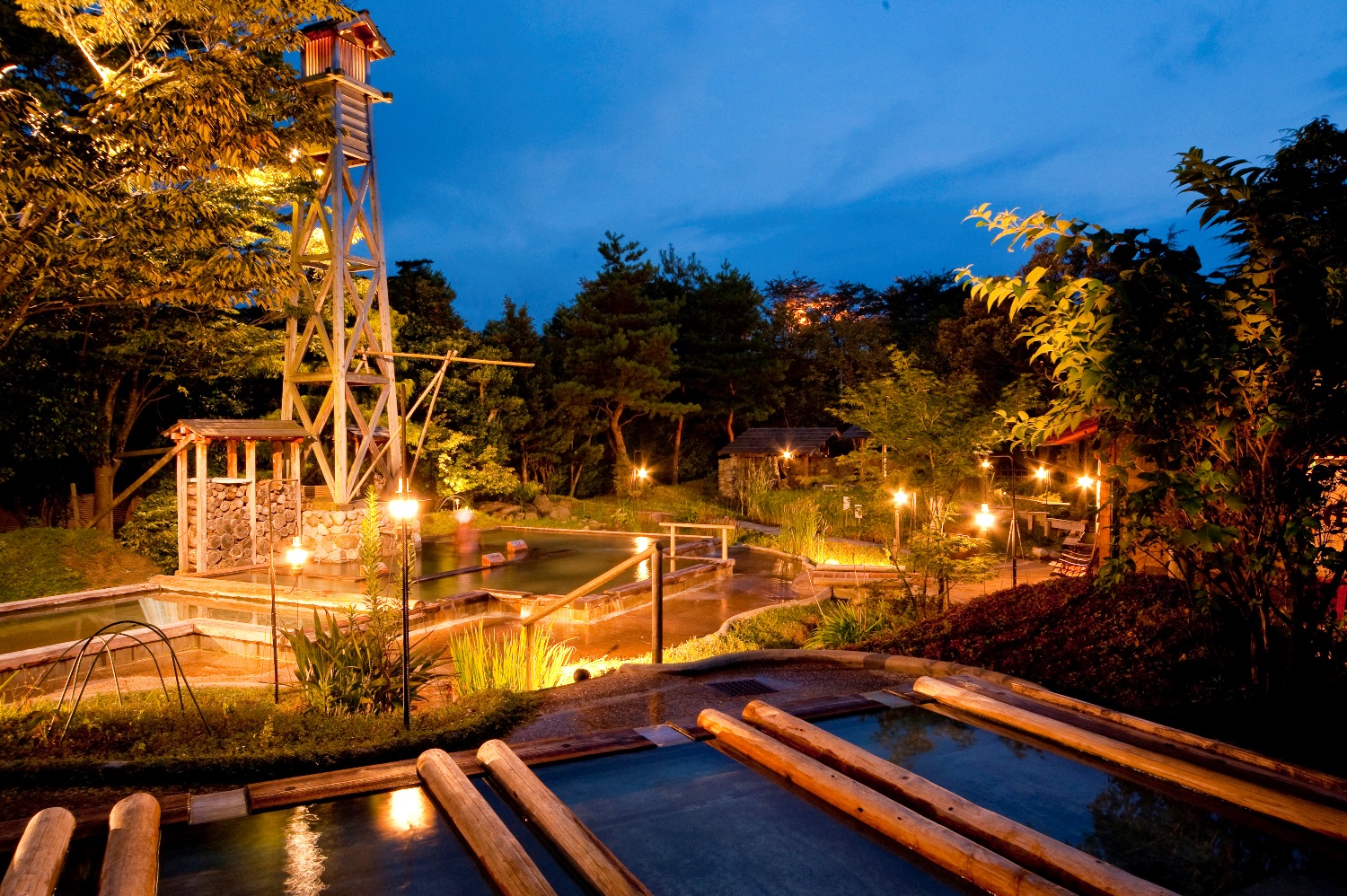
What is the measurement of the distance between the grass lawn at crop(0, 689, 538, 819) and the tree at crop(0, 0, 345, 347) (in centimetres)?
406

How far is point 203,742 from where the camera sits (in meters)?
4.11

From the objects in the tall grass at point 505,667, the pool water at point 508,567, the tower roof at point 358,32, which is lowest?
the pool water at point 508,567

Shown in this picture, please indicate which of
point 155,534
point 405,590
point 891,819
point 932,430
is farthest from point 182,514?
point 891,819

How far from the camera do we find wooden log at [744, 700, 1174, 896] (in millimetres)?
2431

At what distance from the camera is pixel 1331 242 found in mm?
3627

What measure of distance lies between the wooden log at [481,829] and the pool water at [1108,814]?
186cm

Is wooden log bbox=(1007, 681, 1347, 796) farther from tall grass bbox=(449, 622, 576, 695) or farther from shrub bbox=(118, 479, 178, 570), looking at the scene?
shrub bbox=(118, 479, 178, 570)

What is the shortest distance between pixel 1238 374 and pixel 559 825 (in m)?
3.57

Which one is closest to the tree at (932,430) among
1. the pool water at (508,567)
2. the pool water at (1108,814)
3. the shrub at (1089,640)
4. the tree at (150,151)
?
the shrub at (1089,640)

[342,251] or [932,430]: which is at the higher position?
[342,251]

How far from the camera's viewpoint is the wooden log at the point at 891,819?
2.52 m

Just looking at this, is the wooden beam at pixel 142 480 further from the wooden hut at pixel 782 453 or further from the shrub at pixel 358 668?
the wooden hut at pixel 782 453

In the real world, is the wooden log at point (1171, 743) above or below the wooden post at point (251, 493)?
below

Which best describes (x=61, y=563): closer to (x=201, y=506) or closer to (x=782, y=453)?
(x=201, y=506)
